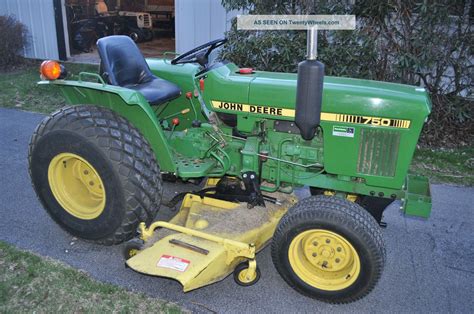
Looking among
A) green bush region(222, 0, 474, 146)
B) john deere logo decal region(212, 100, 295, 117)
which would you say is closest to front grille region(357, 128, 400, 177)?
john deere logo decal region(212, 100, 295, 117)

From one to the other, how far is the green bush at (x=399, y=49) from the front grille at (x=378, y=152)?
286 centimetres

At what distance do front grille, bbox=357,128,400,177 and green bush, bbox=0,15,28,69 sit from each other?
9021 millimetres

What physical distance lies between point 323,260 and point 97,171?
1.50 metres

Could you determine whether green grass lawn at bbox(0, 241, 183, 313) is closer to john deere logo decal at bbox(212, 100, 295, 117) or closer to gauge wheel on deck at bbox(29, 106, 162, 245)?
gauge wheel on deck at bbox(29, 106, 162, 245)

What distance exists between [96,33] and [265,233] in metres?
10.9

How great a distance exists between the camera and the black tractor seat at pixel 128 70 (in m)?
3.54

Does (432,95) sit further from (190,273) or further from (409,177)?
(190,273)

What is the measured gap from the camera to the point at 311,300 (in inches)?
105

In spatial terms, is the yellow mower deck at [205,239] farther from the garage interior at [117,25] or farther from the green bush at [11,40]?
the green bush at [11,40]

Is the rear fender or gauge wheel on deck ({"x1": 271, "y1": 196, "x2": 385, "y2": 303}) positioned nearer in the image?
gauge wheel on deck ({"x1": 271, "y1": 196, "x2": 385, "y2": 303})

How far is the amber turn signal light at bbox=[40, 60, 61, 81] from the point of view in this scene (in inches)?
116

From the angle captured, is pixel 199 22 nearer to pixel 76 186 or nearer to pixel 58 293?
pixel 76 186

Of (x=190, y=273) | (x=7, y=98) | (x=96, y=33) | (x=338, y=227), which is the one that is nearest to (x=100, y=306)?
(x=190, y=273)

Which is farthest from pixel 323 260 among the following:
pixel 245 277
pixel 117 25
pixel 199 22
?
pixel 117 25
